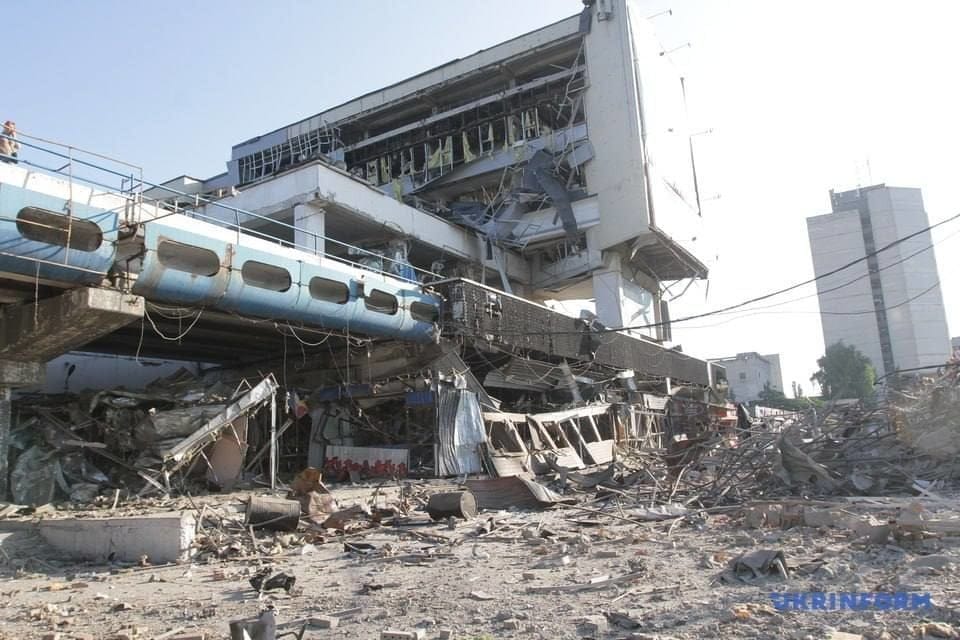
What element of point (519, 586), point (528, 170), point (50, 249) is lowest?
point (519, 586)

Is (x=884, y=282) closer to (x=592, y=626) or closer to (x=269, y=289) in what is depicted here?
(x=269, y=289)

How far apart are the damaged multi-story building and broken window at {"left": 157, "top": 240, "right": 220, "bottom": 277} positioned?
5cm

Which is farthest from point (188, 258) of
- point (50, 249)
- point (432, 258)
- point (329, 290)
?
point (432, 258)

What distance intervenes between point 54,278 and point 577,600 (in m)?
11.3

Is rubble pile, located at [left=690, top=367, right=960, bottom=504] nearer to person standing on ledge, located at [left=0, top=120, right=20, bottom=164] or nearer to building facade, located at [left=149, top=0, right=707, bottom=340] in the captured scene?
person standing on ledge, located at [left=0, top=120, right=20, bottom=164]

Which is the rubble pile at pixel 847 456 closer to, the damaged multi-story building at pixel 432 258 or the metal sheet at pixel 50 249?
the damaged multi-story building at pixel 432 258

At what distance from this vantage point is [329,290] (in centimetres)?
1777

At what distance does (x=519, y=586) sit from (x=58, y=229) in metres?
10.5

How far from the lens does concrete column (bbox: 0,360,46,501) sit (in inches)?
506

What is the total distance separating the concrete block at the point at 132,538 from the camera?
8.48m

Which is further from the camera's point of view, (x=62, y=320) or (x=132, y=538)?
(x=62, y=320)

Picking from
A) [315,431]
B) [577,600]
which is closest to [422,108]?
[315,431]

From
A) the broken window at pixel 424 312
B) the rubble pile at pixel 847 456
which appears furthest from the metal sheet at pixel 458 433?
the rubble pile at pixel 847 456

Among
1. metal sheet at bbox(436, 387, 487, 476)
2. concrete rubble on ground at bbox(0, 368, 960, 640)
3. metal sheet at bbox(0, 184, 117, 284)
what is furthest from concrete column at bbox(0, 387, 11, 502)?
metal sheet at bbox(436, 387, 487, 476)
